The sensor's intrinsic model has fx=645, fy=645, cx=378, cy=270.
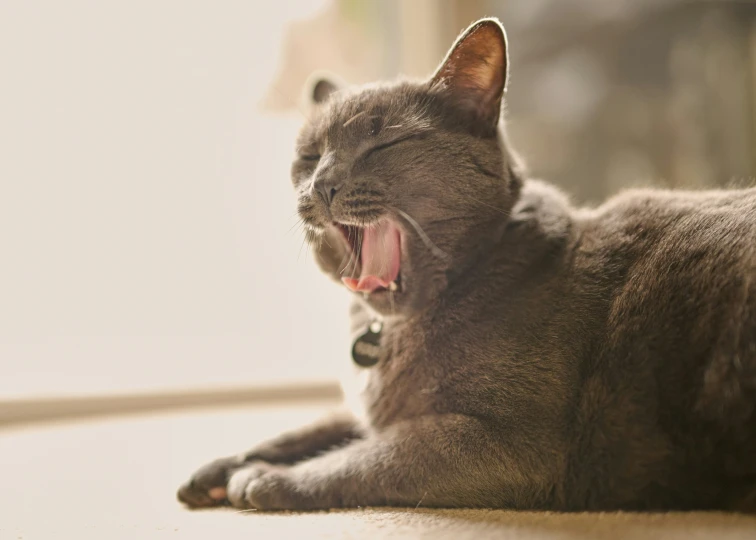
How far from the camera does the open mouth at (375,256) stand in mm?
1142

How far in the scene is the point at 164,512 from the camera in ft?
3.54

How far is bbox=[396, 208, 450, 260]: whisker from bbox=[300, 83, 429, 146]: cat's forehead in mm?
156

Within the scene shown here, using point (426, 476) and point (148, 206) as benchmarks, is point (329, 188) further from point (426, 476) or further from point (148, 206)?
point (148, 206)

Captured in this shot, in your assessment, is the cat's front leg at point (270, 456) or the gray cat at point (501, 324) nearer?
the gray cat at point (501, 324)

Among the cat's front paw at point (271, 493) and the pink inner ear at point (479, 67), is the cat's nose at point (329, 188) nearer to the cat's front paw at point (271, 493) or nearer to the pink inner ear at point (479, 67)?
the pink inner ear at point (479, 67)

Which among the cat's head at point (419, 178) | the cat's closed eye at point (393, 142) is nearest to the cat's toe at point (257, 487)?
the cat's head at point (419, 178)

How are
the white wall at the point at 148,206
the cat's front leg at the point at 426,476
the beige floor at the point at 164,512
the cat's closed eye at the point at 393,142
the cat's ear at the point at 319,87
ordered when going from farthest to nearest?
1. the white wall at the point at 148,206
2. the cat's ear at the point at 319,87
3. the cat's closed eye at the point at 393,142
4. the cat's front leg at the point at 426,476
5. the beige floor at the point at 164,512

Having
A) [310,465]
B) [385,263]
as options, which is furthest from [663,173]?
[310,465]

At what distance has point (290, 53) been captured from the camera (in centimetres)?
213

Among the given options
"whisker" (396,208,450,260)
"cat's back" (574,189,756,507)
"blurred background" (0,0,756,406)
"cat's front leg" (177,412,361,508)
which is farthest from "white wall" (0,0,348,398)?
"cat's back" (574,189,756,507)

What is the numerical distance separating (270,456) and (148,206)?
40.4 inches

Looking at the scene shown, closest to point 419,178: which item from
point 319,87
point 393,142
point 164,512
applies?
point 393,142

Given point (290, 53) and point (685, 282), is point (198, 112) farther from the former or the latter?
point (685, 282)

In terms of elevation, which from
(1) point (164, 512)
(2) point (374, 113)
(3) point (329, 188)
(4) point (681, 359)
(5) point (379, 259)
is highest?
(2) point (374, 113)
